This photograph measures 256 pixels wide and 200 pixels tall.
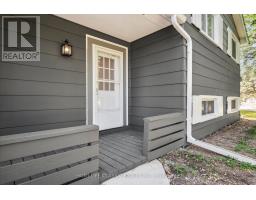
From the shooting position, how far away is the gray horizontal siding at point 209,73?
Answer: 3299mm

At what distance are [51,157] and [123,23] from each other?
2.58 meters

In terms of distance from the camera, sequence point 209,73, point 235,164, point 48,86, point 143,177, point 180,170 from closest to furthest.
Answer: point 143,177, point 180,170, point 235,164, point 48,86, point 209,73

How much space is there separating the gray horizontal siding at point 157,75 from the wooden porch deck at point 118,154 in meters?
0.73

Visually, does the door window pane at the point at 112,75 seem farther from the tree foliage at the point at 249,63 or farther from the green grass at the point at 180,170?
the tree foliage at the point at 249,63

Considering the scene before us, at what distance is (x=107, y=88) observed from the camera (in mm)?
3596

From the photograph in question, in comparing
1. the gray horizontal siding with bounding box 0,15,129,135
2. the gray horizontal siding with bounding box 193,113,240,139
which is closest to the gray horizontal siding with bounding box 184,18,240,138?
the gray horizontal siding with bounding box 193,113,240,139

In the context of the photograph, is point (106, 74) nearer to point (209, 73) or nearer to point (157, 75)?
point (157, 75)

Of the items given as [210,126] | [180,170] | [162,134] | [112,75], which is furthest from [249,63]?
[180,170]

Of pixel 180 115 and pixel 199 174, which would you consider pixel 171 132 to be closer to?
pixel 180 115

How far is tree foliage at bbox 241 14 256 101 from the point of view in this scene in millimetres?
7801

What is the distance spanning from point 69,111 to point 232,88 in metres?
5.54

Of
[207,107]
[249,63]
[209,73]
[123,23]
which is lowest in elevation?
[207,107]

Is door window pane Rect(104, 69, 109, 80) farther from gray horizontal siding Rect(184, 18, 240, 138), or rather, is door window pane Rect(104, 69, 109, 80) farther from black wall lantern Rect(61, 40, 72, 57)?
gray horizontal siding Rect(184, 18, 240, 138)
